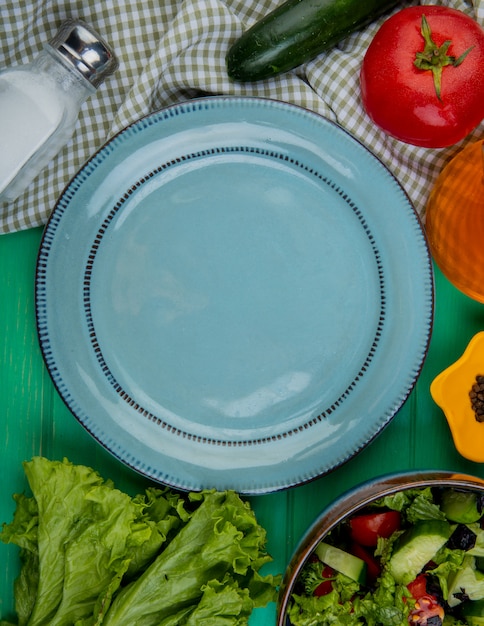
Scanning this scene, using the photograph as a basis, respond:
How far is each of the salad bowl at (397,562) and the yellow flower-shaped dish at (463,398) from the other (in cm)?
9

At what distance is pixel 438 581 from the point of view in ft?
3.73

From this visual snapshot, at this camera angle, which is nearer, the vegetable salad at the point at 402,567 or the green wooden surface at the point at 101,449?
the vegetable salad at the point at 402,567

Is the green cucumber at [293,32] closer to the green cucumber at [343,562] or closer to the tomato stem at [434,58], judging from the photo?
the tomato stem at [434,58]

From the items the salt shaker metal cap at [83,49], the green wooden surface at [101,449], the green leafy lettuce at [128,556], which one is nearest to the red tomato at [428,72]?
the green wooden surface at [101,449]

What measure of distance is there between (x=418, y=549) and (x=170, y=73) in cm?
79

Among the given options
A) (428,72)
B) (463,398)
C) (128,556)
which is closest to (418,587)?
(463,398)

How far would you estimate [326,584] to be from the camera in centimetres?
113

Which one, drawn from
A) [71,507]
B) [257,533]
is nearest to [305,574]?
[257,533]

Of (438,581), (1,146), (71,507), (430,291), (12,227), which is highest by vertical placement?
(1,146)

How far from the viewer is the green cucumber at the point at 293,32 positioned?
1.11 metres

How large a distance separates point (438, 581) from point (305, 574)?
196mm

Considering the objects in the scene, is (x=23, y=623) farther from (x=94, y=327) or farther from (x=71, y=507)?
(x=94, y=327)

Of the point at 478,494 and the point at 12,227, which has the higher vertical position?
the point at 12,227

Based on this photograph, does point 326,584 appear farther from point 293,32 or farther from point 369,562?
point 293,32
